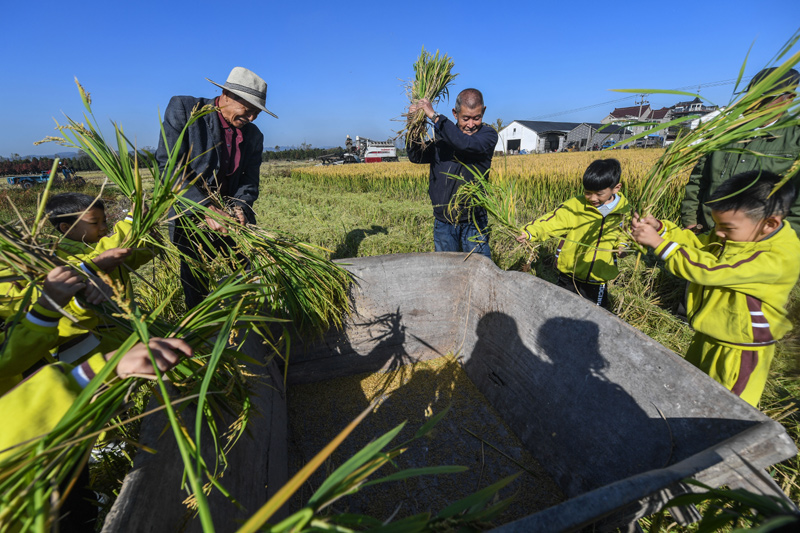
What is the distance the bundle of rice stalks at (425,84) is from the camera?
9.33 ft

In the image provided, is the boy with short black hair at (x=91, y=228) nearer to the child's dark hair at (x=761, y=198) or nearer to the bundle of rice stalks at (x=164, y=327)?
the bundle of rice stalks at (x=164, y=327)

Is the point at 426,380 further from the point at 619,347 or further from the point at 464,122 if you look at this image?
the point at 464,122

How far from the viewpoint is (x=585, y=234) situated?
7.43 feet

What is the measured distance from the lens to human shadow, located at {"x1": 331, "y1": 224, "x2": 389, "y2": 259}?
424 cm

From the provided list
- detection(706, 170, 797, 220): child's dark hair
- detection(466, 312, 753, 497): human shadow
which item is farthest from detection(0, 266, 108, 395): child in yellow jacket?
detection(706, 170, 797, 220): child's dark hair

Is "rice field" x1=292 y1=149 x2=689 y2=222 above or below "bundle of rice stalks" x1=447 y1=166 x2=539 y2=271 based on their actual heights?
below

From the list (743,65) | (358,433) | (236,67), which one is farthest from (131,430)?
(743,65)

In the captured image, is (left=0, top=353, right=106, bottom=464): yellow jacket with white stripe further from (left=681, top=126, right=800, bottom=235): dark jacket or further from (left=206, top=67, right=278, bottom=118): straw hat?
(left=681, top=126, right=800, bottom=235): dark jacket

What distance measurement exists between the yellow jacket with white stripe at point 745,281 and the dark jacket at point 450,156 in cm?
145

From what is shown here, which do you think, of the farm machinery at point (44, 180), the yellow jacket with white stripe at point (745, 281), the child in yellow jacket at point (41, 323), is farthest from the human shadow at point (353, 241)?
the farm machinery at point (44, 180)

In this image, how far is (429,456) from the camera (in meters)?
1.84

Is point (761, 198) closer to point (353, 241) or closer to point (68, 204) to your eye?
point (68, 204)

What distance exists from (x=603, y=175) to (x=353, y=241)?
3259mm

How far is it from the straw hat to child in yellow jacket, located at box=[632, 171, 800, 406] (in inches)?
85.7
